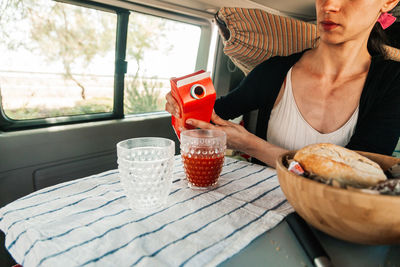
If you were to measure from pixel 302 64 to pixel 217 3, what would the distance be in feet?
3.78

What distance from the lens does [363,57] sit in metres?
1.19

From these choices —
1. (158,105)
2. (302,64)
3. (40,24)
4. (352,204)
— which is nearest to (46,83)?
(40,24)

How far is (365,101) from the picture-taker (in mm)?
1063

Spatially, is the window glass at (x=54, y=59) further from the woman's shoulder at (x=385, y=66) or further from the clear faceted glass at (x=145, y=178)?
the woman's shoulder at (x=385, y=66)

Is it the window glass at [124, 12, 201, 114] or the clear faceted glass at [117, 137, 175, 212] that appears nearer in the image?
the clear faceted glass at [117, 137, 175, 212]

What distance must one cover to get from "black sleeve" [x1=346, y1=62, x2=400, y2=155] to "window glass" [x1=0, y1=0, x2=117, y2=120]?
1.73m

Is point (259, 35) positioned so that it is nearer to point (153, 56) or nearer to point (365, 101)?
point (365, 101)

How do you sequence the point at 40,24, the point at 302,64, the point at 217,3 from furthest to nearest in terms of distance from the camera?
the point at 217,3
the point at 40,24
the point at 302,64

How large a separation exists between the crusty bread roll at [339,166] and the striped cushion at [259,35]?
1.20m

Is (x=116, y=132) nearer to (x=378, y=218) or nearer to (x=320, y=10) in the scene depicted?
(x=320, y=10)

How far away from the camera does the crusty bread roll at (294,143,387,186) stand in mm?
464

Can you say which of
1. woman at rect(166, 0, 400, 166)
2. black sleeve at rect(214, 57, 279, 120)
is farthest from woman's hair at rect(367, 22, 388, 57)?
black sleeve at rect(214, 57, 279, 120)

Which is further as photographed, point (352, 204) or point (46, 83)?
point (46, 83)

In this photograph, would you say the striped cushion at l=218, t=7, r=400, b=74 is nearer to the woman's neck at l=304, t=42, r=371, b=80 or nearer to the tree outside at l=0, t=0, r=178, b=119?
the woman's neck at l=304, t=42, r=371, b=80
